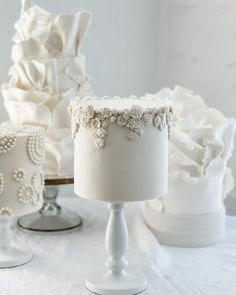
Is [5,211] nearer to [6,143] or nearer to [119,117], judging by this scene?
[6,143]

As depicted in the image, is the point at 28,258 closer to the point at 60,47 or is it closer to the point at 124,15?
the point at 60,47

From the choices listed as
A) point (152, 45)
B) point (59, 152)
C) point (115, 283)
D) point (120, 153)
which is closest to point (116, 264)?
point (115, 283)

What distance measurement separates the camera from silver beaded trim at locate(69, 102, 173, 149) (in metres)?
0.88

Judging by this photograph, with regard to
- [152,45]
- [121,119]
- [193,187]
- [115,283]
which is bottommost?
[115,283]

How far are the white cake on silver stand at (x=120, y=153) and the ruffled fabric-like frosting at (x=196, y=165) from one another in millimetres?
196

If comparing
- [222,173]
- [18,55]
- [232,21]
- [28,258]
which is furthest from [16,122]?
[232,21]

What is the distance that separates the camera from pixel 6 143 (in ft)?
3.23

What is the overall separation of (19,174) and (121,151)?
201mm

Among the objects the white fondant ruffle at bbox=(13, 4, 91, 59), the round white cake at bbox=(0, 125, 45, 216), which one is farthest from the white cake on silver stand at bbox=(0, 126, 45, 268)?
the white fondant ruffle at bbox=(13, 4, 91, 59)

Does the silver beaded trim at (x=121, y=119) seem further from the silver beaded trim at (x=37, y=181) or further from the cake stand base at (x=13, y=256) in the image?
the cake stand base at (x=13, y=256)

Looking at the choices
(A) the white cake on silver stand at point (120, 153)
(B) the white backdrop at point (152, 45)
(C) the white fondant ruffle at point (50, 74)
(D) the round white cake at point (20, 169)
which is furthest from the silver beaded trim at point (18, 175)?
(B) the white backdrop at point (152, 45)

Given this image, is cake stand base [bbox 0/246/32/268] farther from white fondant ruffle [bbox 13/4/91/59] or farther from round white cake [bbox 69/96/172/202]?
white fondant ruffle [bbox 13/4/91/59]

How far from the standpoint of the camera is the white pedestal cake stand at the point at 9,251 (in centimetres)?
103

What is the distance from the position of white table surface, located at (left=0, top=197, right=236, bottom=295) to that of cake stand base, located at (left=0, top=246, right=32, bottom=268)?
1 centimetres
